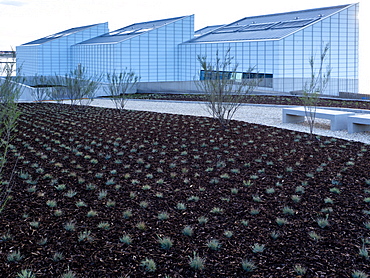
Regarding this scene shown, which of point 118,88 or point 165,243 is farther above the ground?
point 118,88

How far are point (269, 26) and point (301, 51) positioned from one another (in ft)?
15.3

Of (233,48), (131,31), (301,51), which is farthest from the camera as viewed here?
(131,31)

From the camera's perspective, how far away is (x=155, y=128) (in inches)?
492

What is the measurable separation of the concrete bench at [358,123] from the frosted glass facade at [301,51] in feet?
67.1

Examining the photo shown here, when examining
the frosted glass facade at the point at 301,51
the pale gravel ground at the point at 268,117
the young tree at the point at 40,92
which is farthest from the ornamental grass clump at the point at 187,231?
the frosted glass facade at the point at 301,51

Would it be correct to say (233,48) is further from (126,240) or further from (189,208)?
(126,240)

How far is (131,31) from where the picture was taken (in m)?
51.4

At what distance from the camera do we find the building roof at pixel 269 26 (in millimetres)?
38219

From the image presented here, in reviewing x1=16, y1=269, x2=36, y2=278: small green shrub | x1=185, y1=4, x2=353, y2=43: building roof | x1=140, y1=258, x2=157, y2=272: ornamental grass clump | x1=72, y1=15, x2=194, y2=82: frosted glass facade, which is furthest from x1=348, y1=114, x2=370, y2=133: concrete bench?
x1=72, y1=15, x2=194, y2=82: frosted glass facade

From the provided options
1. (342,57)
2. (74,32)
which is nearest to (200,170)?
(342,57)

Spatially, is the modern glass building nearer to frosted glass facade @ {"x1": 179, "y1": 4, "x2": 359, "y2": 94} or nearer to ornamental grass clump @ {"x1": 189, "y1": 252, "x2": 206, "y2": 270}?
Result: frosted glass facade @ {"x1": 179, "y1": 4, "x2": 359, "y2": 94}

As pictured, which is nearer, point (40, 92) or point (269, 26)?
point (40, 92)

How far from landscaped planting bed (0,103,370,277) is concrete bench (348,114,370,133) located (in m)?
1.32

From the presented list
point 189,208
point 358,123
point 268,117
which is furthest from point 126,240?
point 268,117
